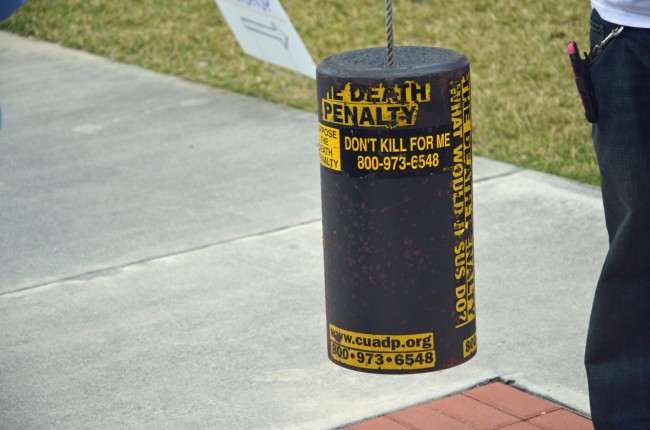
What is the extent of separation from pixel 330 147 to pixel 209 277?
6.29 feet

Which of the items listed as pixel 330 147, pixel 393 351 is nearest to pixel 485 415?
pixel 393 351

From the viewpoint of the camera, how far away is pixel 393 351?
9.48 feet

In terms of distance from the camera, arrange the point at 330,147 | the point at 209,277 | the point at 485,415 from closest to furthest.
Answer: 1. the point at 330,147
2. the point at 485,415
3. the point at 209,277

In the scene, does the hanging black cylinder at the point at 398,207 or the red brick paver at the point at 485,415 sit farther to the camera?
the red brick paver at the point at 485,415

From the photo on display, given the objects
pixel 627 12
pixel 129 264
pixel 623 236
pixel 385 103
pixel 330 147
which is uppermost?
pixel 627 12

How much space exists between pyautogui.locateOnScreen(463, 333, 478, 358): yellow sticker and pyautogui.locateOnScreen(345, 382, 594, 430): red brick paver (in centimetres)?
41

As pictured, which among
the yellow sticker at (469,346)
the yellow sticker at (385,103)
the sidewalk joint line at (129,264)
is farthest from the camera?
the sidewalk joint line at (129,264)

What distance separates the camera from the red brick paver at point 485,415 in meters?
3.35

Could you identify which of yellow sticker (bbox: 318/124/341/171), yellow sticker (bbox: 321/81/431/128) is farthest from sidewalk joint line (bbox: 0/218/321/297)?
yellow sticker (bbox: 321/81/431/128)

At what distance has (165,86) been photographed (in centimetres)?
764

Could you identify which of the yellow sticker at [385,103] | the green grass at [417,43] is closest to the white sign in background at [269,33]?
the green grass at [417,43]

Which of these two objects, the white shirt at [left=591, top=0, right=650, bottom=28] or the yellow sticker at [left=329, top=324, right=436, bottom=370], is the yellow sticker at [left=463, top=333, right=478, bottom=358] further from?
the white shirt at [left=591, top=0, right=650, bottom=28]

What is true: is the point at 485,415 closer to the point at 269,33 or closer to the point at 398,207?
the point at 398,207

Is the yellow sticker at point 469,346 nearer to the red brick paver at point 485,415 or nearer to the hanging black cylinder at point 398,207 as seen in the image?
the hanging black cylinder at point 398,207
